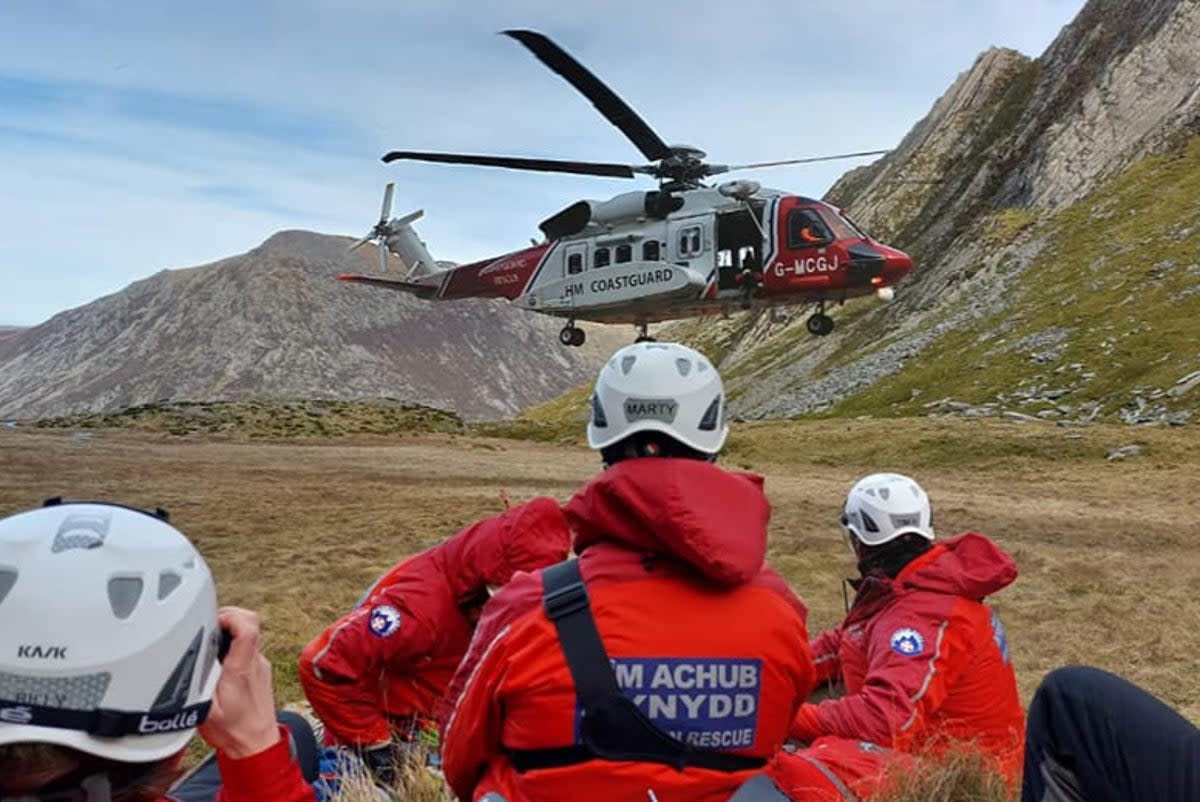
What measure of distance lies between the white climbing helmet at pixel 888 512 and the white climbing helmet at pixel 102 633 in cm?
371

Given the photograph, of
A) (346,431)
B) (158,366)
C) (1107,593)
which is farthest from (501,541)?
(158,366)

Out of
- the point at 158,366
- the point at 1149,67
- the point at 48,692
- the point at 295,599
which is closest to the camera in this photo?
the point at 48,692

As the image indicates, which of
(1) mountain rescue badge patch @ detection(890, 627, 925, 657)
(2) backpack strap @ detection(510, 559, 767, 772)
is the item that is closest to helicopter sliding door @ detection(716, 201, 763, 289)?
(1) mountain rescue badge patch @ detection(890, 627, 925, 657)

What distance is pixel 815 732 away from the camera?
4312 millimetres

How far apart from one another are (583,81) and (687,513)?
13.9 m

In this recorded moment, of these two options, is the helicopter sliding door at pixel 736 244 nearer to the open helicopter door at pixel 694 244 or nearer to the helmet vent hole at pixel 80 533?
the open helicopter door at pixel 694 244

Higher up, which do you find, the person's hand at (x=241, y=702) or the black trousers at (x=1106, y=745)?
the person's hand at (x=241, y=702)

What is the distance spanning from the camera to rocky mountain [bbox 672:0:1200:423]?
34.2 meters

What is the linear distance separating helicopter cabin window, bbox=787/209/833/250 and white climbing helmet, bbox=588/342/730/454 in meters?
15.1

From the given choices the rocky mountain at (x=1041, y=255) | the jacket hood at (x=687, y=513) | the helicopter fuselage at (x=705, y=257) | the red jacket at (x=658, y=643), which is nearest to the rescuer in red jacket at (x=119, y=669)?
the red jacket at (x=658, y=643)

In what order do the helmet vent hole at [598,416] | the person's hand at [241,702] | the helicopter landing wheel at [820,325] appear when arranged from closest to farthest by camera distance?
the person's hand at [241,702]
the helmet vent hole at [598,416]
the helicopter landing wheel at [820,325]

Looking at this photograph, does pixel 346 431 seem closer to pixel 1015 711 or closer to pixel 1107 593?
pixel 1107 593

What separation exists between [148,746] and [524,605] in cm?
106

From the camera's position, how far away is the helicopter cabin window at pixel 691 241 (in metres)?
18.3
